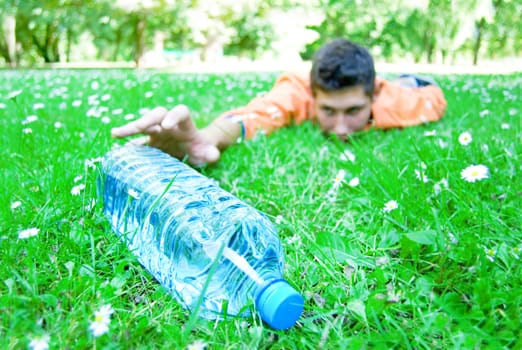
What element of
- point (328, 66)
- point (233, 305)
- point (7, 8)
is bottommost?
point (233, 305)

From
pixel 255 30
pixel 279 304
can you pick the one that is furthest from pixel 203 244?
pixel 255 30

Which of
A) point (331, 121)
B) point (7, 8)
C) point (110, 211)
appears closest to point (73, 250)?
point (110, 211)

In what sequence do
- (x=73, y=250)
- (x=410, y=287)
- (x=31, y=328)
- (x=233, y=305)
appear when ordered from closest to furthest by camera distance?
(x=31, y=328) → (x=233, y=305) → (x=410, y=287) → (x=73, y=250)

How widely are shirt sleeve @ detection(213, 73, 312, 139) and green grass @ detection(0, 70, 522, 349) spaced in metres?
0.72

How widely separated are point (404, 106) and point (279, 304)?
3.21 m

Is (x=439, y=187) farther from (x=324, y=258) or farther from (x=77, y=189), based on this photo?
(x=77, y=189)

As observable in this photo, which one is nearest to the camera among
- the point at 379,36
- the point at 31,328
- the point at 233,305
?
the point at 31,328

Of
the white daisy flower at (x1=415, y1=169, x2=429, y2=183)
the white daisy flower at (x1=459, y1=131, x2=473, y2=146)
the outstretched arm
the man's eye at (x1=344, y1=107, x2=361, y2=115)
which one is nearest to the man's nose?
the man's eye at (x1=344, y1=107, x2=361, y2=115)

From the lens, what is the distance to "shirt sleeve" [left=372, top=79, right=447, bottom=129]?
372 cm

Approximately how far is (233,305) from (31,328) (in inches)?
20.6

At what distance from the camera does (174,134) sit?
2.29 metres

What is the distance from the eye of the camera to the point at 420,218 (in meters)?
1.77

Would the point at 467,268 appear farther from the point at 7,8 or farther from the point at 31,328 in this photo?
the point at 7,8

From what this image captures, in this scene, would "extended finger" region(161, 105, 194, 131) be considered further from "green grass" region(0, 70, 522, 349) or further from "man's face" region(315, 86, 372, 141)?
"man's face" region(315, 86, 372, 141)
